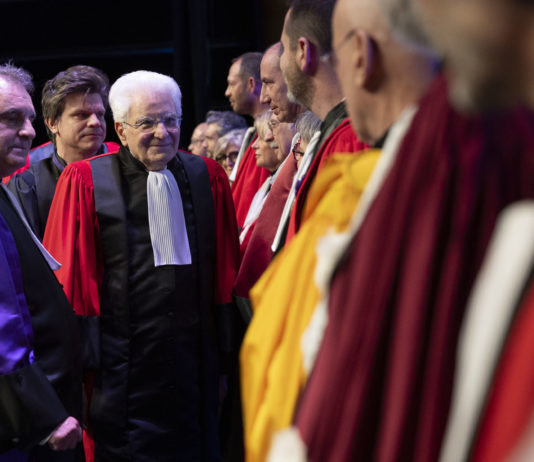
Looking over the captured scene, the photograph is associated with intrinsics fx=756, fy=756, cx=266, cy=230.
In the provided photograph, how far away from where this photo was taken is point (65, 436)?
2.21 metres

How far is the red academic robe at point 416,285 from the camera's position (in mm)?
783

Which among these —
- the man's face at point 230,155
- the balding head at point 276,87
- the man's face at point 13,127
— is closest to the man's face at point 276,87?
the balding head at point 276,87

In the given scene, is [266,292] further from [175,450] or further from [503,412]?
[175,450]

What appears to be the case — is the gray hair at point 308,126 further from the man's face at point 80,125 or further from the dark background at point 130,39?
the dark background at point 130,39

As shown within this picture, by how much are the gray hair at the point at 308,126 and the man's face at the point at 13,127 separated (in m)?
0.95

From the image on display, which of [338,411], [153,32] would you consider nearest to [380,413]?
[338,411]

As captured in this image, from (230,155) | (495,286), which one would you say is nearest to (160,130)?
(230,155)

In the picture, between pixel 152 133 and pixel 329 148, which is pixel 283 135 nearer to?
pixel 152 133

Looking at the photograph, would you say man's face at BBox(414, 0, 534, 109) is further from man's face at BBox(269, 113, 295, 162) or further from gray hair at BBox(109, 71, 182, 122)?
man's face at BBox(269, 113, 295, 162)

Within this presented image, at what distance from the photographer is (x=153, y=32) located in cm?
718

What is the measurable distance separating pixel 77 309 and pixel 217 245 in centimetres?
62

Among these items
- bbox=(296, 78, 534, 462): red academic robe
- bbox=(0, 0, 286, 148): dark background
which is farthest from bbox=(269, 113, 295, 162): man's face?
bbox=(0, 0, 286, 148): dark background

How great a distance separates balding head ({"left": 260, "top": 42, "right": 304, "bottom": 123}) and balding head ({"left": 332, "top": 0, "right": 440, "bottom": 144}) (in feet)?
5.68

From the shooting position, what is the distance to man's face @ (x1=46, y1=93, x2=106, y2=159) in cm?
375
